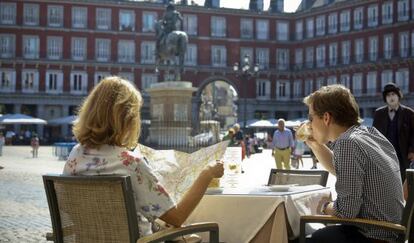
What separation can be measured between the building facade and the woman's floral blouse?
46614 millimetres

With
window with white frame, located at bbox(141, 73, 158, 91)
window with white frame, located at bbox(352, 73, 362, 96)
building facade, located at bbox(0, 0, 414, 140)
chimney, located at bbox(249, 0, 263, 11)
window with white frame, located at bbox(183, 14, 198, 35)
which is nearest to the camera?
building facade, located at bbox(0, 0, 414, 140)

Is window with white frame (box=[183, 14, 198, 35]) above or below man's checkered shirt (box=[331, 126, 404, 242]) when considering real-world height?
above

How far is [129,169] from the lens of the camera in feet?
10.7

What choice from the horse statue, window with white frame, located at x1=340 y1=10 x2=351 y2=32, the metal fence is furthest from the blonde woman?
window with white frame, located at x1=340 y1=10 x2=351 y2=32

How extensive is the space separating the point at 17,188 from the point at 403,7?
42.4 meters

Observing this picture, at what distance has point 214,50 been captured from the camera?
56.3m

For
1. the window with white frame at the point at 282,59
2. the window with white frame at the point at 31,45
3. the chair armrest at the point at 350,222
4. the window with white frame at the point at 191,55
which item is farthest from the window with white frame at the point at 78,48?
the chair armrest at the point at 350,222

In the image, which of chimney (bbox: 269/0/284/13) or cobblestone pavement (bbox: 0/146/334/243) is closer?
cobblestone pavement (bbox: 0/146/334/243)

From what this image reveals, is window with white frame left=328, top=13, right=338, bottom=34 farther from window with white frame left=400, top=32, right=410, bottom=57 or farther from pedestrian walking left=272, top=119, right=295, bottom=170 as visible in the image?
pedestrian walking left=272, top=119, right=295, bottom=170

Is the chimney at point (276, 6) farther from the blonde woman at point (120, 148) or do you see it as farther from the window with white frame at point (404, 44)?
the blonde woman at point (120, 148)

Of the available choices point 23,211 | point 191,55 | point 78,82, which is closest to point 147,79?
point 191,55

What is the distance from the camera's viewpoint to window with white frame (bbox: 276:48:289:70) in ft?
191

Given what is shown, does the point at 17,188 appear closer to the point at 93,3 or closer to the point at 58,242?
the point at 58,242

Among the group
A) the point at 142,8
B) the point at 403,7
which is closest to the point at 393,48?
the point at 403,7
